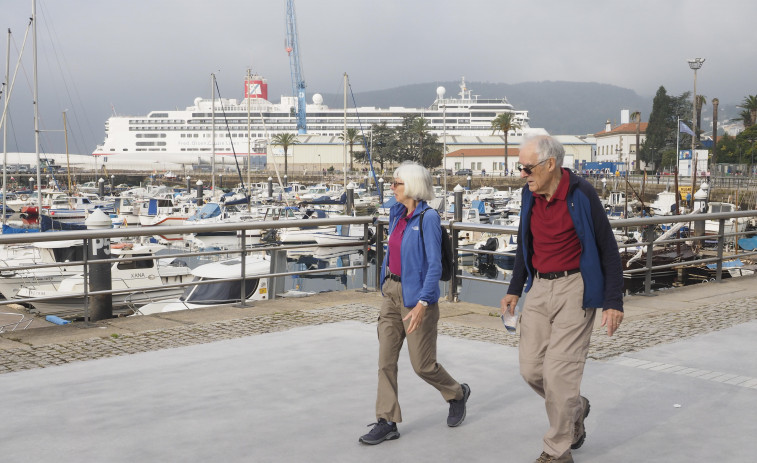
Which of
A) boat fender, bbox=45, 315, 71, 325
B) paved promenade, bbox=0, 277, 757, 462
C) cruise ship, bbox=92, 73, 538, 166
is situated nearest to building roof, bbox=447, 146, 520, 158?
cruise ship, bbox=92, 73, 538, 166

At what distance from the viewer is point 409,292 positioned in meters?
4.57

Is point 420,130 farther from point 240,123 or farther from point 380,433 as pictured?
point 380,433

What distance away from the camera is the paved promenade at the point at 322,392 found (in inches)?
182

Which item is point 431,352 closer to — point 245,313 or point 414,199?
point 414,199

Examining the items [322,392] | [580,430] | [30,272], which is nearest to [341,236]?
[30,272]

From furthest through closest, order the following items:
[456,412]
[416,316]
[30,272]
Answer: [30,272] → [456,412] → [416,316]

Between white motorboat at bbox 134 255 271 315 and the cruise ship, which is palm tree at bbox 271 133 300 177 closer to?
the cruise ship

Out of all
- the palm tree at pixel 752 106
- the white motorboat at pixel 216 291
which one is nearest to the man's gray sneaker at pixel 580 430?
the white motorboat at pixel 216 291

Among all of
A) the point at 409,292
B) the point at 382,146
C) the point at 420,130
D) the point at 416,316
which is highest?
the point at 420,130

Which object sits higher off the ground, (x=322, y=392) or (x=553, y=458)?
(x=553, y=458)

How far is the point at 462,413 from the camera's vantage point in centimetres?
501

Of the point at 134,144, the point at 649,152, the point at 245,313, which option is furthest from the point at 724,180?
the point at 134,144

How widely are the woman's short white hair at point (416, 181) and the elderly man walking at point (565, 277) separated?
0.67 m

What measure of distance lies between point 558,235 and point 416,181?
3.00 feet
